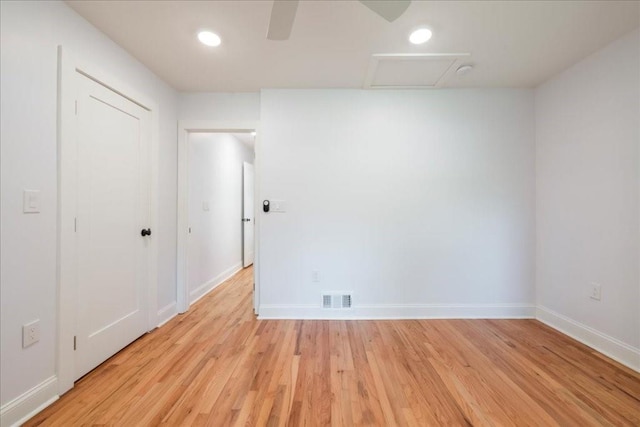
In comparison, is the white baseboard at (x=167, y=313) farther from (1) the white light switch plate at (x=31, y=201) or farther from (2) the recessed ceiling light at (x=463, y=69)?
(2) the recessed ceiling light at (x=463, y=69)

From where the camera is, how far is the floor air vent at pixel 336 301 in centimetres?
268

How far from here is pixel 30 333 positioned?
1403 mm

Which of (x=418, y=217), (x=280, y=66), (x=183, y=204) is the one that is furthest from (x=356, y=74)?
(x=183, y=204)

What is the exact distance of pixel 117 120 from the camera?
6.58 feet

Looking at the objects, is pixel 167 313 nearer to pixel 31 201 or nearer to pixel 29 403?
pixel 29 403

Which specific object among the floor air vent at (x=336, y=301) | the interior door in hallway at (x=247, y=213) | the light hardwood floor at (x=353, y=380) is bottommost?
the light hardwood floor at (x=353, y=380)

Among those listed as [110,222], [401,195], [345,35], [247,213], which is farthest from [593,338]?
[247,213]

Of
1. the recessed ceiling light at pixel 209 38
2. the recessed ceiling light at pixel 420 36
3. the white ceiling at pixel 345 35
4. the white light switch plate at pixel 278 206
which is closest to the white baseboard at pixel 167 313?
the white light switch plate at pixel 278 206

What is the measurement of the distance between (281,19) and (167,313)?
276cm

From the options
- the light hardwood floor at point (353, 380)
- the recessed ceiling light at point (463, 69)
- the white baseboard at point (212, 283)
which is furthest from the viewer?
the white baseboard at point (212, 283)

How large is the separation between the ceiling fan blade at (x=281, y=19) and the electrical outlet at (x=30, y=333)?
2.26 m

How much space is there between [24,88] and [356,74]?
7.32ft

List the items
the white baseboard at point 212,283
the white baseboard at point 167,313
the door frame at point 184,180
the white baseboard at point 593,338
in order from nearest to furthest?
the white baseboard at point 593,338 → the white baseboard at point 167,313 → the door frame at point 184,180 → the white baseboard at point 212,283

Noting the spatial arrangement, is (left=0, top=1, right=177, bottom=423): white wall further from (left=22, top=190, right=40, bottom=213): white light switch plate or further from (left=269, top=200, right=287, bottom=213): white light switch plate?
(left=269, top=200, right=287, bottom=213): white light switch plate
